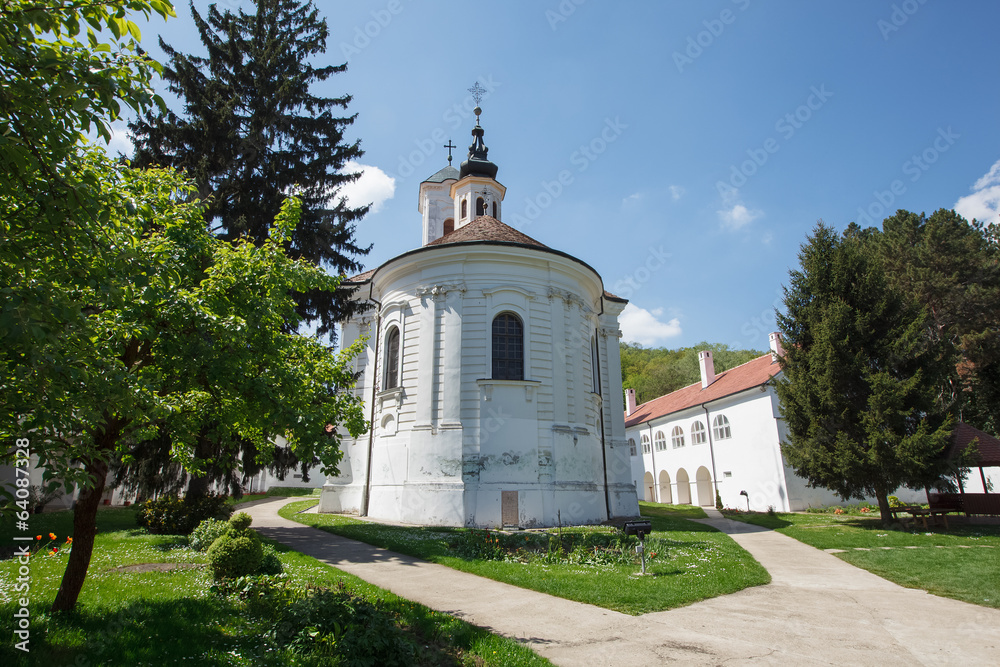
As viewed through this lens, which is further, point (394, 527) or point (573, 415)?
point (573, 415)

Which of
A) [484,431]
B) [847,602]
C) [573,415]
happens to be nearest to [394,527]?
[484,431]

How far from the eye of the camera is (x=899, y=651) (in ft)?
20.0

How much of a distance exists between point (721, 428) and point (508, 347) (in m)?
19.1

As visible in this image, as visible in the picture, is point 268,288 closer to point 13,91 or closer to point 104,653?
point 13,91

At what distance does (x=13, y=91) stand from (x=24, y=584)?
5.75m

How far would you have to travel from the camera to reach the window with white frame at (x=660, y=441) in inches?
1618

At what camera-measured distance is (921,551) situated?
13828mm

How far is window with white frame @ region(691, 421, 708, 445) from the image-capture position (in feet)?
117

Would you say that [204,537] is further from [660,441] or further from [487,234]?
[660,441]

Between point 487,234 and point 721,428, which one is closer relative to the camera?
point 487,234

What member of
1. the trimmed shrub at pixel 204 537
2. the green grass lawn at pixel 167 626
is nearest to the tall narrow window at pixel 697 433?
the trimmed shrub at pixel 204 537

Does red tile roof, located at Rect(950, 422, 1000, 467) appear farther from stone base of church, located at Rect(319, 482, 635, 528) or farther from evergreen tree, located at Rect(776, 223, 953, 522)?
stone base of church, located at Rect(319, 482, 635, 528)

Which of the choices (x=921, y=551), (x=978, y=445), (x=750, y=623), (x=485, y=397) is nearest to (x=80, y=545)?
(x=750, y=623)

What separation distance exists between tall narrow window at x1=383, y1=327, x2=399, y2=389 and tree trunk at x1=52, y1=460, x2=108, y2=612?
1638cm
